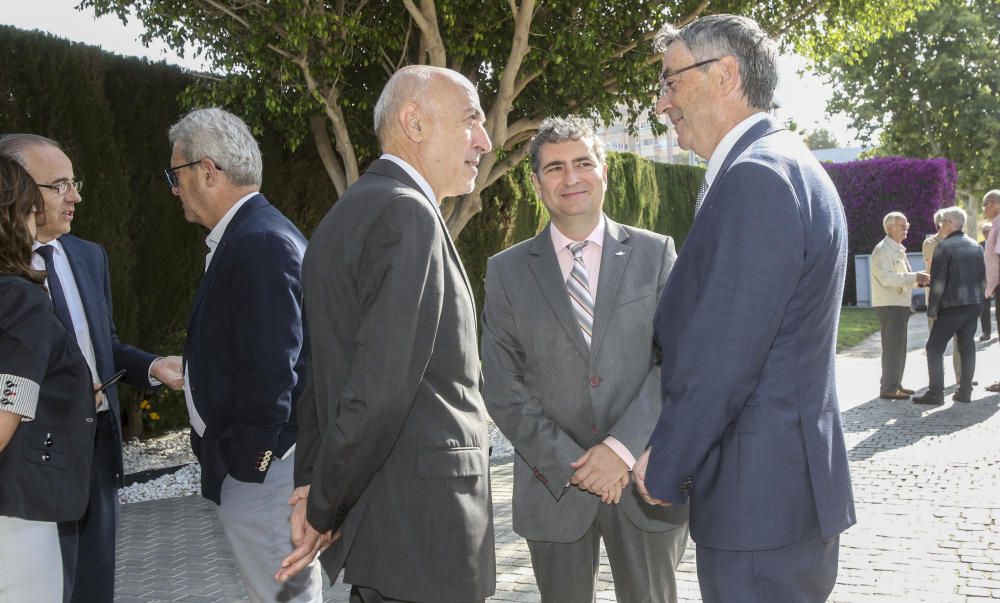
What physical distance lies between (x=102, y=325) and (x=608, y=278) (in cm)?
209

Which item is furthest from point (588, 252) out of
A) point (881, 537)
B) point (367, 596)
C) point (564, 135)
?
point (881, 537)

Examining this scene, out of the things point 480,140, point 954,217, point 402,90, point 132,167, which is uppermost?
point 132,167

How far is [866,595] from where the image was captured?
197 inches

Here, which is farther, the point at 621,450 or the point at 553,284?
the point at 553,284

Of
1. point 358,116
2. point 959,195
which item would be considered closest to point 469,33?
point 358,116

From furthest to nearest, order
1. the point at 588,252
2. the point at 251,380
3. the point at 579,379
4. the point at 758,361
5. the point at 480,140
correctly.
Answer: the point at 588,252, the point at 579,379, the point at 251,380, the point at 480,140, the point at 758,361

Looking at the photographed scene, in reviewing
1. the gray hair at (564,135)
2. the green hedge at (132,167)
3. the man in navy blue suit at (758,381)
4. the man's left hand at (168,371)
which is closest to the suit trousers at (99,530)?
the man's left hand at (168,371)

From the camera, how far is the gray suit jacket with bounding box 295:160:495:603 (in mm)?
2357

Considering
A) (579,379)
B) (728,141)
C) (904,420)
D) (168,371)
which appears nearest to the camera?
(728,141)

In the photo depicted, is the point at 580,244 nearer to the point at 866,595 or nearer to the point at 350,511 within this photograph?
the point at 350,511

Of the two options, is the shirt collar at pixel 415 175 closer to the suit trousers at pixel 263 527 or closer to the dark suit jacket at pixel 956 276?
the suit trousers at pixel 263 527

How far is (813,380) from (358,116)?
9118mm

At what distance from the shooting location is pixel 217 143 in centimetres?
343

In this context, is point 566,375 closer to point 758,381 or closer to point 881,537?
point 758,381
